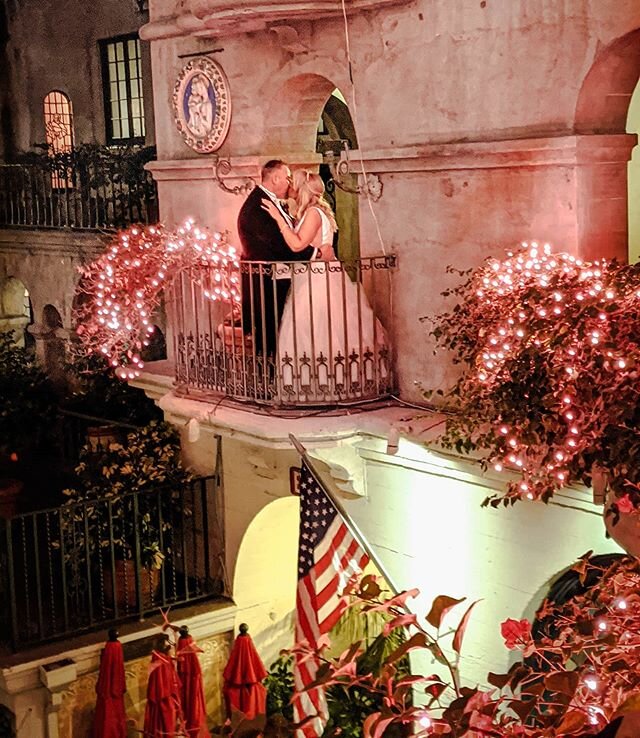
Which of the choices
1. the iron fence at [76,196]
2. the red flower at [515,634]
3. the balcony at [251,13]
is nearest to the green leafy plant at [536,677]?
the red flower at [515,634]

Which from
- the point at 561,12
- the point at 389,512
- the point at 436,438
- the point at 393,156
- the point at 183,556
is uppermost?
the point at 561,12

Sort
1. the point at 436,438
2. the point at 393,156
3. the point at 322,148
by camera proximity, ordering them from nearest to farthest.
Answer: the point at 436,438, the point at 393,156, the point at 322,148

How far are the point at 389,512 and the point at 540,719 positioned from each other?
471 centimetres

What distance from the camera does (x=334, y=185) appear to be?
48.6ft

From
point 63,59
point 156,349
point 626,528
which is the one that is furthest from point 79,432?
point 626,528

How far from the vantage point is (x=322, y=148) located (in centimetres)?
1565

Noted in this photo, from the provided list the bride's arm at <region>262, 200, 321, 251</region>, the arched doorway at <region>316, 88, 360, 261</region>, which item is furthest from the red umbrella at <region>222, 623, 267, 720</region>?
the arched doorway at <region>316, 88, 360, 261</region>

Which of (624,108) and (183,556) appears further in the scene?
(183,556)

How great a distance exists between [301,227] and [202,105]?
199 cm

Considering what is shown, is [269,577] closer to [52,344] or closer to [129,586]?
[129,586]

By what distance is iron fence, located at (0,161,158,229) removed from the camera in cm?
1634

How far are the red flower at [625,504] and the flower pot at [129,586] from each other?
624 centimetres

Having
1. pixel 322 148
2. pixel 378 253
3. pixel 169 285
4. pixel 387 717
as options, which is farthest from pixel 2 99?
pixel 387 717

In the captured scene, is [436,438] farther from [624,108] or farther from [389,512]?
[624,108]
